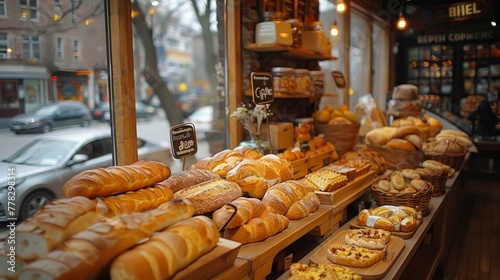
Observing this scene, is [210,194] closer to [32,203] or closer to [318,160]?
[32,203]

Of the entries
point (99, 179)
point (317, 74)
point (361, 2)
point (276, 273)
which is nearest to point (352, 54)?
point (361, 2)

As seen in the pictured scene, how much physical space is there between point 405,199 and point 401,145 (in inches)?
42.3

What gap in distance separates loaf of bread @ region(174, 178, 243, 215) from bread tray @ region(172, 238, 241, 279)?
1.00 feet

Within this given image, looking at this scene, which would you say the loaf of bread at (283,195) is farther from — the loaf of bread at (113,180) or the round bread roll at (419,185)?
the round bread roll at (419,185)

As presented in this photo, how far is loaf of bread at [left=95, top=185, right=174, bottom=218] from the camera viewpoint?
5.15 feet

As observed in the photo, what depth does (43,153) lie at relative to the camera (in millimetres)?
2775

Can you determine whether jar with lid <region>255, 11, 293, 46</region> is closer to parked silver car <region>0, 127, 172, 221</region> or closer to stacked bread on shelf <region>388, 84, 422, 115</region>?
parked silver car <region>0, 127, 172, 221</region>

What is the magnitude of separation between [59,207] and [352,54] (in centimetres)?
631

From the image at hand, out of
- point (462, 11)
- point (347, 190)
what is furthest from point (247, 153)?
point (462, 11)

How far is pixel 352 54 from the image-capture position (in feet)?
22.8

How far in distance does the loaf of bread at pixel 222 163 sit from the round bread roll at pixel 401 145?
1723 mm

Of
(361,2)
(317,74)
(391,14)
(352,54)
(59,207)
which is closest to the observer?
(59,207)

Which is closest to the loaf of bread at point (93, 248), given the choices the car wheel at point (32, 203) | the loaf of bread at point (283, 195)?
the loaf of bread at point (283, 195)

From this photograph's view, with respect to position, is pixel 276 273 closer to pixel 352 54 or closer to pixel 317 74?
pixel 317 74
